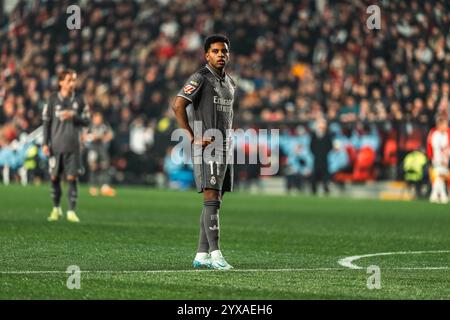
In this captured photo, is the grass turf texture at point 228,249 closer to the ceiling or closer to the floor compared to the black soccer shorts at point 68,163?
closer to the floor

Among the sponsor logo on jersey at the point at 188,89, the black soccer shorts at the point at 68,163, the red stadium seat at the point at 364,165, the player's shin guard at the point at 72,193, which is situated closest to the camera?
the sponsor logo on jersey at the point at 188,89

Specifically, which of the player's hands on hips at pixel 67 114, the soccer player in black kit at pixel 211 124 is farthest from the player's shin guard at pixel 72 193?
the soccer player in black kit at pixel 211 124

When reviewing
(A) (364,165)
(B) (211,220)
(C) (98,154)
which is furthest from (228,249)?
(C) (98,154)

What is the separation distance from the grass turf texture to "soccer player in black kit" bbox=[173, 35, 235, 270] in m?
0.33

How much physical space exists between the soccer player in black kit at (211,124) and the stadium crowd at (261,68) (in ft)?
66.2

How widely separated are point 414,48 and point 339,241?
61.7 ft

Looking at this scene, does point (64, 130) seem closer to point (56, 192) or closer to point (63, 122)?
point (63, 122)

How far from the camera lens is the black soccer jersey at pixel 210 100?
441 inches

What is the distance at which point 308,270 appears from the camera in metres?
11.3

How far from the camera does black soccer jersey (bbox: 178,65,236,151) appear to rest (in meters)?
11.2

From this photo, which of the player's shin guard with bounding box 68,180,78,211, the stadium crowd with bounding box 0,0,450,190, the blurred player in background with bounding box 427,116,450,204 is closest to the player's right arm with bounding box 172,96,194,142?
the player's shin guard with bounding box 68,180,78,211

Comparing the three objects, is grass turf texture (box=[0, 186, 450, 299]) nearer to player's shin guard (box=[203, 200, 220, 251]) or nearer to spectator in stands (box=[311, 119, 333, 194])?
player's shin guard (box=[203, 200, 220, 251])

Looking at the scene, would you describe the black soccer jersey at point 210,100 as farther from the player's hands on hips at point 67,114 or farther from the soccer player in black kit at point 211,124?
the player's hands on hips at point 67,114

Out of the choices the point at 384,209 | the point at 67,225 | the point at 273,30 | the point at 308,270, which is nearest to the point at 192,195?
the point at 384,209
